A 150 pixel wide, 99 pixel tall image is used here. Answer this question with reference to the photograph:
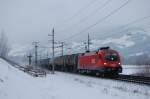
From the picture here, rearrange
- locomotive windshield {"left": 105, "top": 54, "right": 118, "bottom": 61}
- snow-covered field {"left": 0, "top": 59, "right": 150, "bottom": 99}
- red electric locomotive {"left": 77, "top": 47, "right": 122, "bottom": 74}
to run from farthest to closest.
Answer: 1. locomotive windshield {"left": 105, "top": 54, "right": 118, "bottom": 61}
2. red electric locomotive {"left": 77, "top": 47, "right": 122, "bottom": 74}
3. snow-covered field {"left": 0, "top": 59, "right": 150, "bottom": 99}

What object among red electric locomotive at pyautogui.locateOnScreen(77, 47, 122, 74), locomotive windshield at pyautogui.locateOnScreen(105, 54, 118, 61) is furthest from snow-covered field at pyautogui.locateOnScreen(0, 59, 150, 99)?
locomotive windshield at pyautogui.locateOnScreen(105, 54, 118, 61)

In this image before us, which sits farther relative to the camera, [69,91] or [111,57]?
[111,57]

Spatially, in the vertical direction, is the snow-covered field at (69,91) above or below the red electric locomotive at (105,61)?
below

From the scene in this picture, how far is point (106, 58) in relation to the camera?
36.1 m

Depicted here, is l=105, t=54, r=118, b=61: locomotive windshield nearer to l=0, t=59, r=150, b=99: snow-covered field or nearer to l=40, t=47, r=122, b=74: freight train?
l=40, t=47, r=122, b=74: freight train

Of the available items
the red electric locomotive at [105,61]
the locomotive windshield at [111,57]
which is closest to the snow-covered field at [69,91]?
the red electric locomotive at [105,61]

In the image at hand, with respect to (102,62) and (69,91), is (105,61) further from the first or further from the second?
(69,91)

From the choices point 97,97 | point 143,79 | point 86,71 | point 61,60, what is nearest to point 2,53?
point 61,60

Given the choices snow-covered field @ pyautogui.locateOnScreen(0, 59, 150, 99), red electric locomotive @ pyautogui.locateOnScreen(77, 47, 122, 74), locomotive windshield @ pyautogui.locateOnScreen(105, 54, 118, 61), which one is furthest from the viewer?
locomotive windshield @ pyautogui.locateOnScreen(105, 54, 118, 61)

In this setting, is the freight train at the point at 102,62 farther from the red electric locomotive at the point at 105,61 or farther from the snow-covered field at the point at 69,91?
the snow-covered field at the point at 69,91

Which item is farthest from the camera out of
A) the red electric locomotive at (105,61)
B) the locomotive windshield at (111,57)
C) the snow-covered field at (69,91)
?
the locomotive windshield at (111,57)

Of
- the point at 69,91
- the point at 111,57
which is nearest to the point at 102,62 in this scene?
the point at 111,57

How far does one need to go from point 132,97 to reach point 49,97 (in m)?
5.06

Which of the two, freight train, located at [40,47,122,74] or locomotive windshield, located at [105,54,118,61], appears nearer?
freight train, located at [40,47,122,74]
